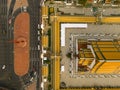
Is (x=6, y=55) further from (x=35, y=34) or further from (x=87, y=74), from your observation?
(x=87, y=74)

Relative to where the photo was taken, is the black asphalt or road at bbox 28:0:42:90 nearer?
the black asphalt

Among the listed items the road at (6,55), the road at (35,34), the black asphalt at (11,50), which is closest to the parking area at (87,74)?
the road at (35,34)

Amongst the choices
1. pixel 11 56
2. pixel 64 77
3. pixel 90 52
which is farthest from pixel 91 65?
pixel 11 56

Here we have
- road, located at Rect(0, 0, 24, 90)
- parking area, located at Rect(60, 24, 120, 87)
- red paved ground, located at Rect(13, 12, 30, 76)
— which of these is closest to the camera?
road, located at Rect(0, 0, 24, 90)

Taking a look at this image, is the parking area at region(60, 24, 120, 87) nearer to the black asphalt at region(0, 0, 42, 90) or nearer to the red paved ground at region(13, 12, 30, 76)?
the black asphalt at region(0, 0, 42, 90)

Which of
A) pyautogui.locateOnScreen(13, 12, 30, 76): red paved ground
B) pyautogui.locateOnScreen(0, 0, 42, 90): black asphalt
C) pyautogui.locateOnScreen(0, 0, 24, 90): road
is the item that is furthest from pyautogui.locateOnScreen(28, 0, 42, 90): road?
pyautogui.locateOnScreen(0, 0, 24, 90): road

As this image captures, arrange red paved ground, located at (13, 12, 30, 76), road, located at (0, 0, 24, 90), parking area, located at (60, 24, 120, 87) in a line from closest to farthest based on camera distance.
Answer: road, located at (0, 0, 24, 90) → red paved ground, located at (13, 12, 30, 76) → parking area, located at (60, 24, 120, 87)

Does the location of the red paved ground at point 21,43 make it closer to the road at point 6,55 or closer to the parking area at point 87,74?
the road at point 6,55

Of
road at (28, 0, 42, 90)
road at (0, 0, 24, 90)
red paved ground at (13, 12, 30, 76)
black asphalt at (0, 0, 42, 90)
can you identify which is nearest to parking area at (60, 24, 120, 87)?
road at (28, 0, 42, 90)
